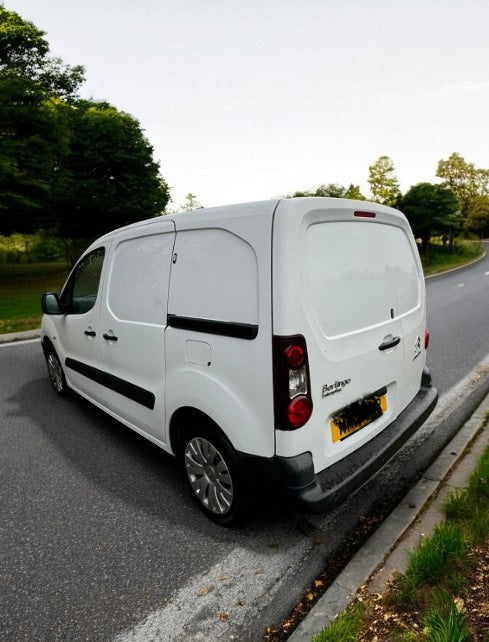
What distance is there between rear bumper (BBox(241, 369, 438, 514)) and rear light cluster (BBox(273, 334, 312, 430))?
222 mm

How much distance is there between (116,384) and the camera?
345 centimetres

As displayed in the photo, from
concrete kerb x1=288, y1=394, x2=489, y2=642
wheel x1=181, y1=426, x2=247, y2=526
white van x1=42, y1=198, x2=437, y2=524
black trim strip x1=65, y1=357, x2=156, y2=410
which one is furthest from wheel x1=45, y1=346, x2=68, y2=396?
concrete kerb x1=288, y1=394, x2=489, y2=642

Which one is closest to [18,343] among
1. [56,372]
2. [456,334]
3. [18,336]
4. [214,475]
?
[18,336]

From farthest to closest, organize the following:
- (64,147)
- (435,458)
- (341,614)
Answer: (64,147), (435,458), (341,614)

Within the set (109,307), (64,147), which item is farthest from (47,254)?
(109,307)

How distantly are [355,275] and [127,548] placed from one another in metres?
2.17

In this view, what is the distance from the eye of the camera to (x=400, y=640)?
5.90 feet

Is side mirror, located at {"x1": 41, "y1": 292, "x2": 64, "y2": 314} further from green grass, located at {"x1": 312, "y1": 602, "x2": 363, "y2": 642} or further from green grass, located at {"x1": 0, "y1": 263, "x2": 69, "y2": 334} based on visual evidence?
green grass, located at {"x1": 0, "y1": 263, "x2": 69, "y2": 334}

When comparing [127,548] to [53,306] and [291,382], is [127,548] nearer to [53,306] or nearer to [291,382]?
[291,382]

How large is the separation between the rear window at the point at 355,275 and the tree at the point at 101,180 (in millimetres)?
23492

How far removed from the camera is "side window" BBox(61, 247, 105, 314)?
12.7 feet

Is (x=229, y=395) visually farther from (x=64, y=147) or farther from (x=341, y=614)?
(x=64, y=147)

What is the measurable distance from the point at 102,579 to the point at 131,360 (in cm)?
143

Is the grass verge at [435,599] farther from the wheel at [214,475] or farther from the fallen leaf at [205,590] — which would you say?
the wheel at [214,475]
